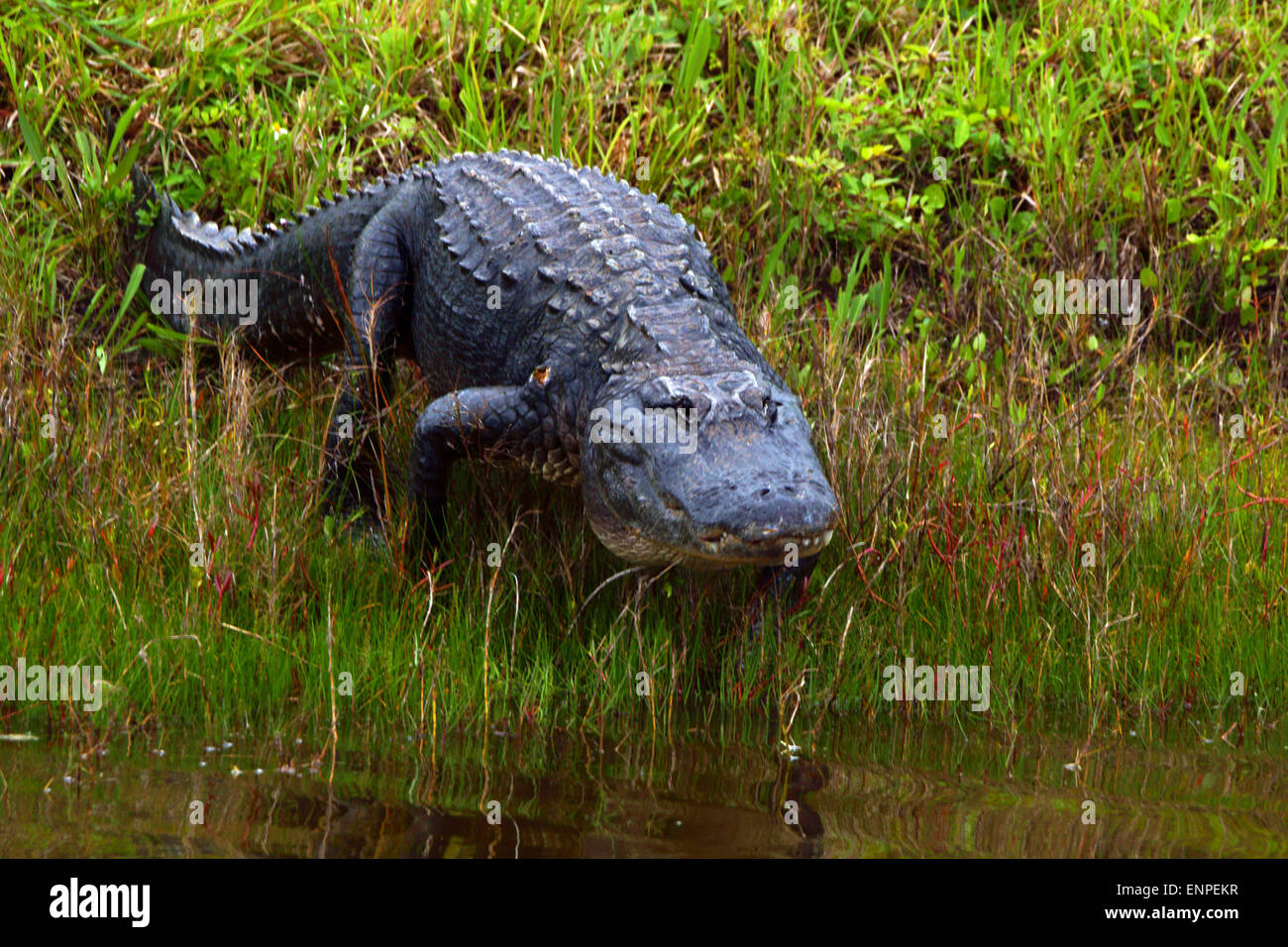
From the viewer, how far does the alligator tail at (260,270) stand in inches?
201

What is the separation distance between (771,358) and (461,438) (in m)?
1.37

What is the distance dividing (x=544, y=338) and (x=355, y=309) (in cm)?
92

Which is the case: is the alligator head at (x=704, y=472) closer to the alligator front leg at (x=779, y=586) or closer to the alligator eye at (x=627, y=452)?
the alligator eye at (x=627, y=452)

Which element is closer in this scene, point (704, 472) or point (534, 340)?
point (704, 472)

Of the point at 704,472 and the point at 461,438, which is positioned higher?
the point at 461,438

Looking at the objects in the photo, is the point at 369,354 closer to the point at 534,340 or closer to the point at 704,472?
the point at 534,340

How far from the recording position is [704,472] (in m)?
3.40

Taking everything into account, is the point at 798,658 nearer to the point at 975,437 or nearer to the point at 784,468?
the point at 784,468

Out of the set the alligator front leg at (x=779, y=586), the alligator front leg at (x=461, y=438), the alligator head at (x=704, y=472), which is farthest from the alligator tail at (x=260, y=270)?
the alligator front leg at (x=779, y=586)

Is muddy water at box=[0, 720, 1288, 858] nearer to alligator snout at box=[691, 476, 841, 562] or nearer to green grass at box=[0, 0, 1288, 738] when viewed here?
green grass at box=[0, 0, 1288, 738]

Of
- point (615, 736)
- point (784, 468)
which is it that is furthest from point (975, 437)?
point (615, 736)

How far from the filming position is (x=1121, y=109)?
6.58 metres

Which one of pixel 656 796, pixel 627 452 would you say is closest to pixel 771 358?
pixel 627 452

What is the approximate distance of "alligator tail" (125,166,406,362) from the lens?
5102mm
